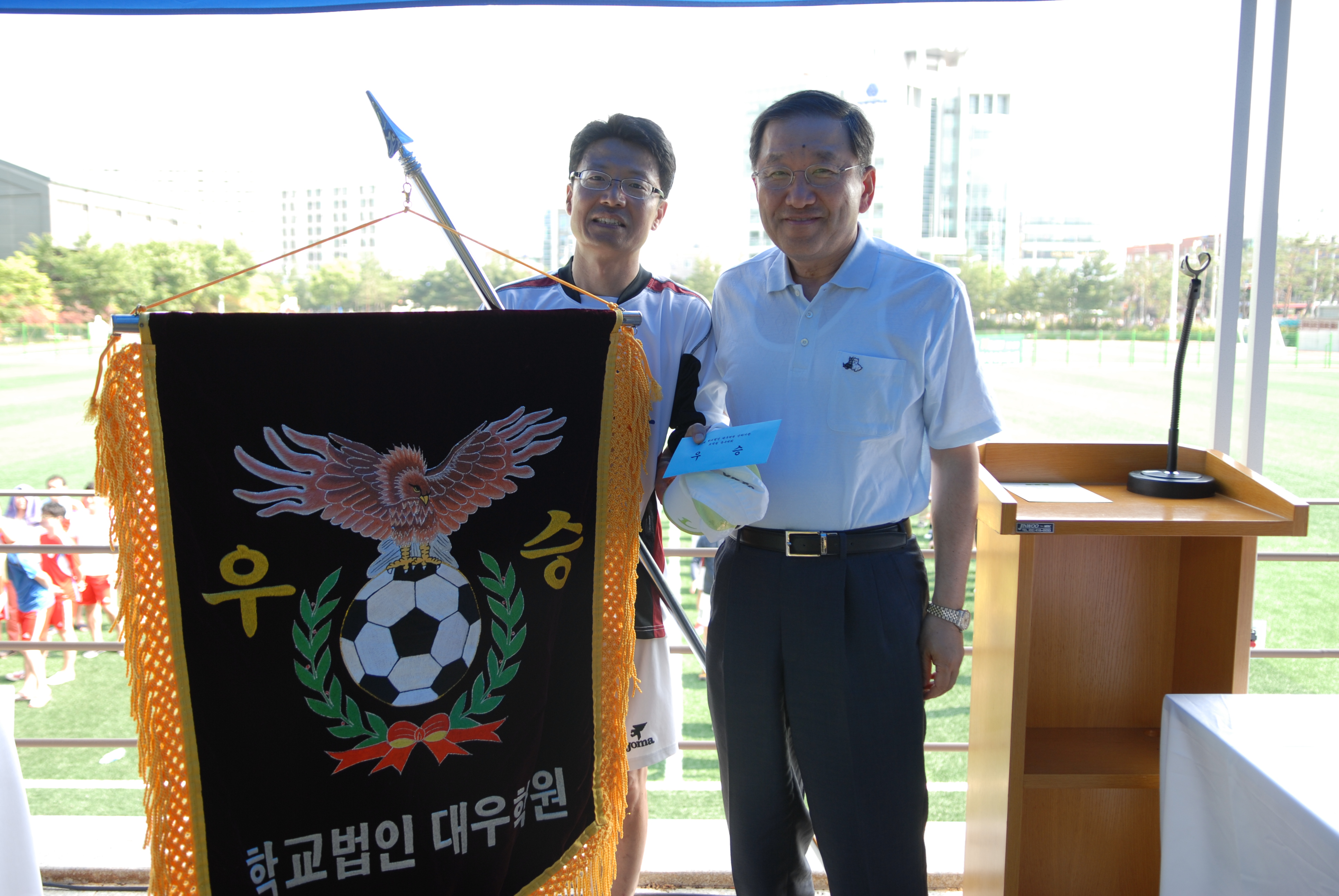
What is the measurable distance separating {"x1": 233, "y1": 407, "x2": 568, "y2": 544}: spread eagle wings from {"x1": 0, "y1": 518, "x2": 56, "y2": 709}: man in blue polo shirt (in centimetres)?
538

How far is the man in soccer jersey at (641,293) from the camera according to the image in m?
1.55

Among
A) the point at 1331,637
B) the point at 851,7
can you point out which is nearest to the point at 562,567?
the point at 851,7

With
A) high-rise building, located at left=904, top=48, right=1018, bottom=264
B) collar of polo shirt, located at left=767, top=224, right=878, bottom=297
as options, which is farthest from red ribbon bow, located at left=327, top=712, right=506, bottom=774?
high-rise building, located at left=904, top=48, right=1018, bottom=264

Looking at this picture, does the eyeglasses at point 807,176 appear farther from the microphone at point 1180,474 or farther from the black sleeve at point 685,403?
the microphone at point 1180,474

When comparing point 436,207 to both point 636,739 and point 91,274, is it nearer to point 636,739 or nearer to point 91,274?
point 636,739

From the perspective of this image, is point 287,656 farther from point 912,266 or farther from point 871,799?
point 912,266

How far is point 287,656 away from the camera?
1257mm

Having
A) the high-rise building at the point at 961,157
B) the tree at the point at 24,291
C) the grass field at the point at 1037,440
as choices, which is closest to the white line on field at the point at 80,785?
the grass field at the point at 1037,440

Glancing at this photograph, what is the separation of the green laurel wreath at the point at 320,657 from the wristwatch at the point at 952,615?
988 millimetres

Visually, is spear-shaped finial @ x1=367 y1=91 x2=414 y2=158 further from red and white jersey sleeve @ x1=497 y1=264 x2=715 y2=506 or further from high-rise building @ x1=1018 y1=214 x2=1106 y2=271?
high-rise building @ x1=1018 y1=214 x2=1106 y2=271

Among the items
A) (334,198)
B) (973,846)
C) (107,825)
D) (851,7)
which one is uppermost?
(334,198)

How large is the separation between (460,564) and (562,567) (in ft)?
0.56

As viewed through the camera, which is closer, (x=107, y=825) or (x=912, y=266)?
(x=912, y=266)

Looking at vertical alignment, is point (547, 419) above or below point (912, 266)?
below
